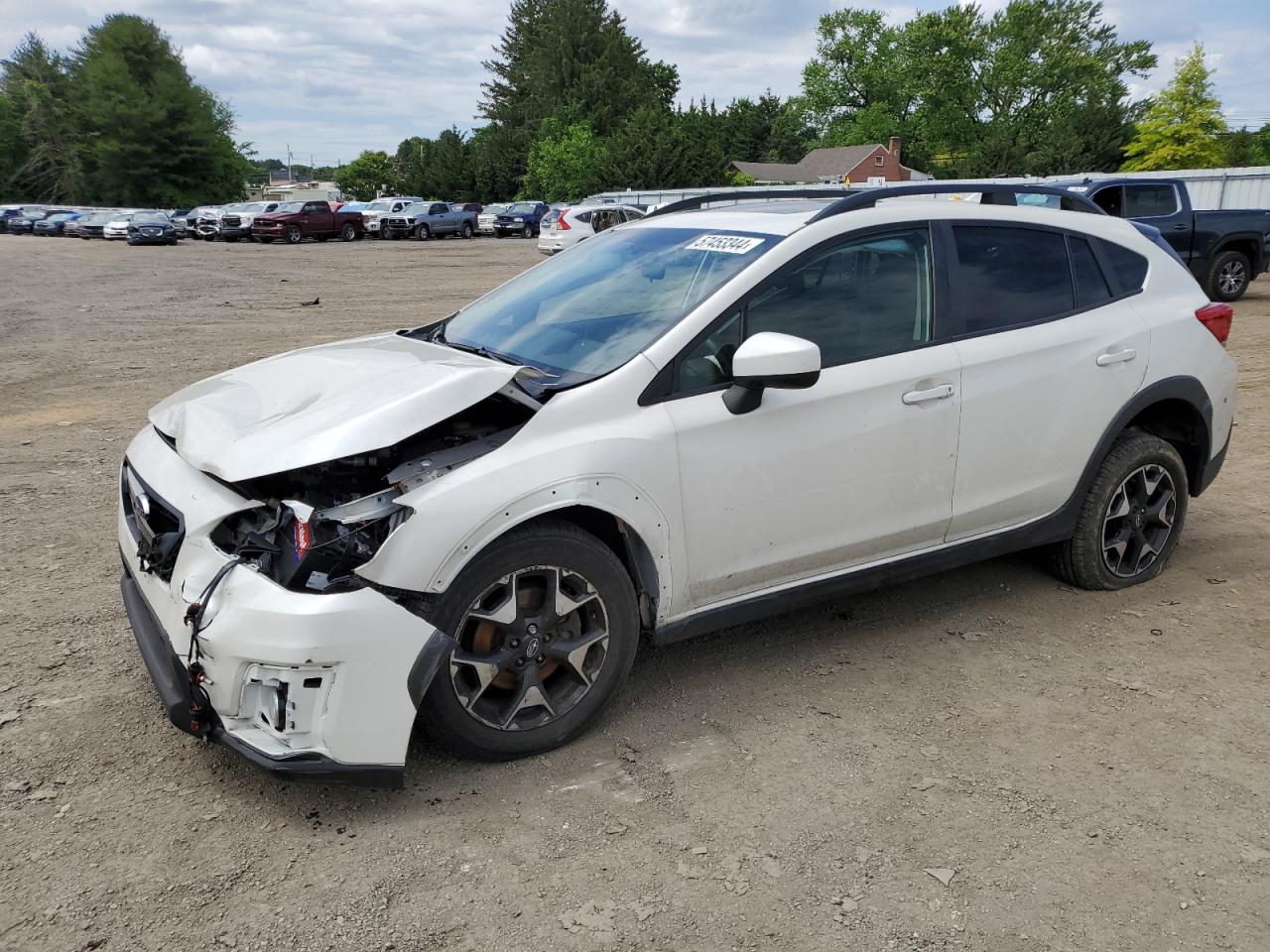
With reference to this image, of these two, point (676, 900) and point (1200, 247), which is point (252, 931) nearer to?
point (676, 900)

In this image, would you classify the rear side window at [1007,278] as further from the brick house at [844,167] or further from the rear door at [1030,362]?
the brick house at [844,167]

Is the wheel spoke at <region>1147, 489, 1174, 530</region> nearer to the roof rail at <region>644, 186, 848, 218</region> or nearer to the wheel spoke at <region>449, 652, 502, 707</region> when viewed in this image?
the roof rail at <region>644, 186, 848, 218</region>

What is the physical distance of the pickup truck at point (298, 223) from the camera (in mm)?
38812

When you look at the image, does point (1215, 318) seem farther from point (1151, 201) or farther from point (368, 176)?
point (368, 176)

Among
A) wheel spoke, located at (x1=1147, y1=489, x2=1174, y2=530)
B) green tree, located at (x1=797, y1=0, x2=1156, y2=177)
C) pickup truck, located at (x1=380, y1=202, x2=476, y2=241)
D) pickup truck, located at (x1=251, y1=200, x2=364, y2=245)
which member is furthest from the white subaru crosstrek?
green tree, located at (x1=797, y1=0, x2=1156, y2=177)

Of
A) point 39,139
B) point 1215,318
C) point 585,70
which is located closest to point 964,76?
point 585,70

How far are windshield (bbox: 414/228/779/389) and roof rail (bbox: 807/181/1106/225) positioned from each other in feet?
1.17

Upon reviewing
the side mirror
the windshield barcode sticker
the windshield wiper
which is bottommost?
the windshield wiper

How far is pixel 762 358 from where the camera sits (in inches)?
124

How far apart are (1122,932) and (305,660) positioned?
218 centimetres

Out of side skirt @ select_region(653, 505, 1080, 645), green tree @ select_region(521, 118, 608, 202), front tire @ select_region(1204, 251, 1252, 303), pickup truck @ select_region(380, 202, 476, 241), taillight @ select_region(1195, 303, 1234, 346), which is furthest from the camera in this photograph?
green tree @ select_region(521, 118, 608, 202)

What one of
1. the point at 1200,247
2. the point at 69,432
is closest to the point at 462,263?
the point at 1200,247

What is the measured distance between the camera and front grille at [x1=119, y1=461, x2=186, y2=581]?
3070 mm

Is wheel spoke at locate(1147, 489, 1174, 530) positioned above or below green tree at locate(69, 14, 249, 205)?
below
